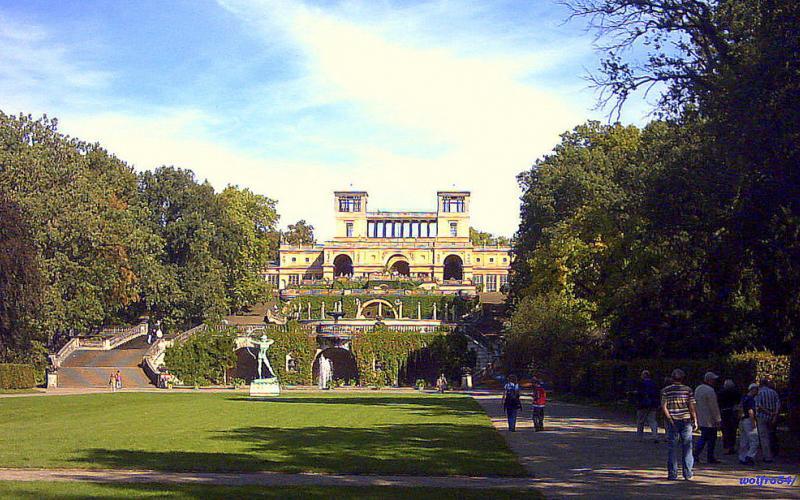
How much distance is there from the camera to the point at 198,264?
225 ft

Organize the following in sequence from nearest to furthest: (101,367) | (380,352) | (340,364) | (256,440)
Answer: (256,440) < (101,367) < (380,352) < (340,364)

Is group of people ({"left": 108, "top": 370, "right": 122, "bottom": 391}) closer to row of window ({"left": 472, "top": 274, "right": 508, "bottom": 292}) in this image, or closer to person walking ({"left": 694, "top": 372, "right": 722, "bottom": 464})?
person walking ({"left": 694, "top": 372, "right": 722, "bottom": 464})

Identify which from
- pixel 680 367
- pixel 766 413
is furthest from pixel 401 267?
pixel 766 413

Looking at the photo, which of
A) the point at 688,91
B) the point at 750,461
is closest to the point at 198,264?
the point at 688,91

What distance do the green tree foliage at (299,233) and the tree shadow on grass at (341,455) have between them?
124780mm

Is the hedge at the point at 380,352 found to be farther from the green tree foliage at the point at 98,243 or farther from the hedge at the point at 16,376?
the hedge at the point at 16,376

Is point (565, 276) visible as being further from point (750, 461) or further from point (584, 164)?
point (750, 461)

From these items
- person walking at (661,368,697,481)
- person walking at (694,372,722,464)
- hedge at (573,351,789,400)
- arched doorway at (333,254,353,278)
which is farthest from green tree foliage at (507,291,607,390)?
arched doorway at (333,254,353,278)

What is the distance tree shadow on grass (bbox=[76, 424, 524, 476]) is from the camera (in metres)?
14.8

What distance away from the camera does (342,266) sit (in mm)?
126938

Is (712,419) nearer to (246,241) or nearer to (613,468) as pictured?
(613,468)

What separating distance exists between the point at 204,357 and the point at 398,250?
2440 inches

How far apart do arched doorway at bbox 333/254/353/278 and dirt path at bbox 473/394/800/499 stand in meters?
101

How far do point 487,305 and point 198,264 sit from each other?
28.8m
